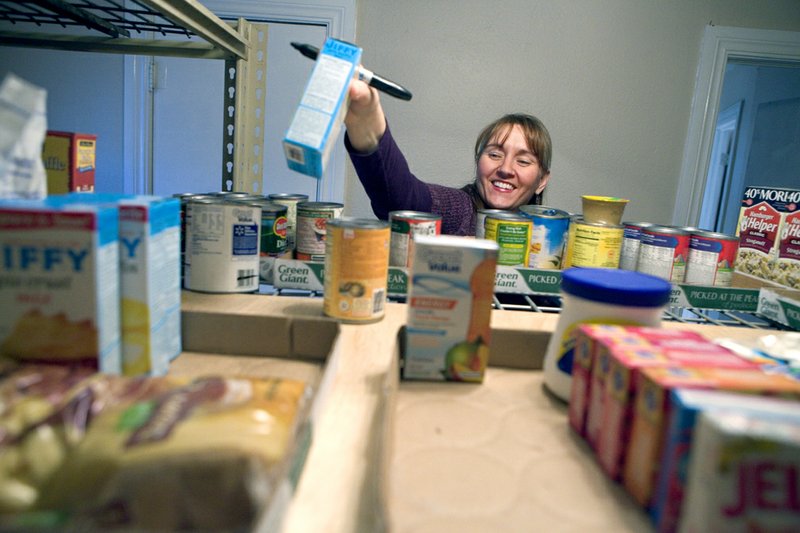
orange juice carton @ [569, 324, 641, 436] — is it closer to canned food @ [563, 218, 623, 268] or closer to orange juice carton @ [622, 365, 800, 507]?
orange juice carton @ [622, 365, 800, 507]

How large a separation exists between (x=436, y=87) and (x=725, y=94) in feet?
10.3

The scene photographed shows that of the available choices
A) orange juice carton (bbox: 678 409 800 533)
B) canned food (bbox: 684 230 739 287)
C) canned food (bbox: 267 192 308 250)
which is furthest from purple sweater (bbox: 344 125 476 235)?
orange juice carton (bbox: 678 409 800 533)

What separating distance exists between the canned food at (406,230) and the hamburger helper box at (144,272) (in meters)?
0.44

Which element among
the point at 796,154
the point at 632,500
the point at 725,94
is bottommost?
the point at 632,500

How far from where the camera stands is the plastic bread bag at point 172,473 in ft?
1.21

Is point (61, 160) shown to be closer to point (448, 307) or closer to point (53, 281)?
point (53, 281)

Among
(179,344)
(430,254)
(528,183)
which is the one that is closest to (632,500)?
(430,254)

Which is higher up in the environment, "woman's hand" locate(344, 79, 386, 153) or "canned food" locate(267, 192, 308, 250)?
"woman's hand" locate(344, 79, 386, 153)

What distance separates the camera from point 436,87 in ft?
8.59

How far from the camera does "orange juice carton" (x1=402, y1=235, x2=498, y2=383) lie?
27.7 inches

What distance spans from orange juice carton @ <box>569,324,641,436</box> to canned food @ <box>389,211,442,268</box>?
42cm

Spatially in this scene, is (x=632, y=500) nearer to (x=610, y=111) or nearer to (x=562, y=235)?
(x=562, y=235)

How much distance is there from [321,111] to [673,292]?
753 millimetres

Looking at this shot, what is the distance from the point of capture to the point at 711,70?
2.58 metres
